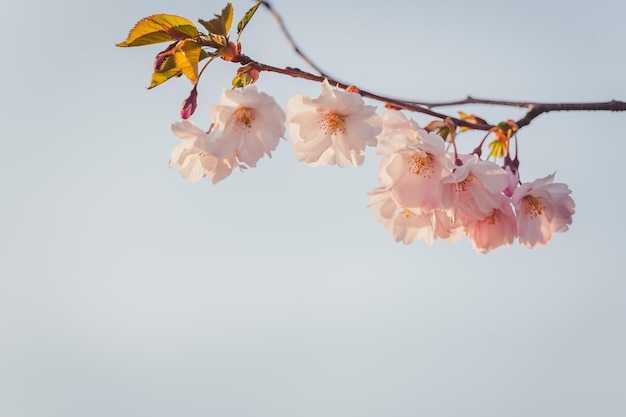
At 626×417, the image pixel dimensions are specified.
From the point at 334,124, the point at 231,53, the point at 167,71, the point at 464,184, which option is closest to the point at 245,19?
the point at 231,53

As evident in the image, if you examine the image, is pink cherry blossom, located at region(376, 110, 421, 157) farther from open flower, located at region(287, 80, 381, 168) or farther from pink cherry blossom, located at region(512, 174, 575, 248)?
pink cherry blossom, located at region(512, 174, 575, 248)

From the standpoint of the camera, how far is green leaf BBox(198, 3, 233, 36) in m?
1.60

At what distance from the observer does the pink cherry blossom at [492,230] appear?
6.19 feet

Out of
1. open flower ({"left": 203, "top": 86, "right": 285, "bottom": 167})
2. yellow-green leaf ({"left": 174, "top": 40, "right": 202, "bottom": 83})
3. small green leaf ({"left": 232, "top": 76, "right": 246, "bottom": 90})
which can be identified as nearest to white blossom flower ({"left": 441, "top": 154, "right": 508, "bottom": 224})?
open flower ({"left": 203, "top": 86, "right": 285, "bottom": 167})

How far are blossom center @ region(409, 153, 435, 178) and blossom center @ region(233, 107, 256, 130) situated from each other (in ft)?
1.53

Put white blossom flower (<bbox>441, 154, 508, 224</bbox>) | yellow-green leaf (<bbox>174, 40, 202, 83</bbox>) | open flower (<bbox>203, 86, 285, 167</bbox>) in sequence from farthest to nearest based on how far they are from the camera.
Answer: white blossom flower (<bbox>441, 154, 508, 224</bbox>)
yellow-green leaf (<bbox>174, 40, 202, 83</bbox>)
open flower (<bbox>203, 86, 285, 167</bbox>)

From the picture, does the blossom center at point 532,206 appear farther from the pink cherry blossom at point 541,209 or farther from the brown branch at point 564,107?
the brown branch at point 564,107

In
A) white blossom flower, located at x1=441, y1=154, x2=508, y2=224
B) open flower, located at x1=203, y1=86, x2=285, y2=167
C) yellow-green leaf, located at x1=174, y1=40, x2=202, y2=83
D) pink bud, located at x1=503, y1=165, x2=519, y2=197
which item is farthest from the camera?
pink bud, located at x1=503, y1=165, x2=519, y2=197

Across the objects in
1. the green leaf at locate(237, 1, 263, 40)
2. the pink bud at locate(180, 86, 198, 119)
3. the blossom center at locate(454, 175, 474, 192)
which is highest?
the green leaf at locate(237, 1, 263, 40)

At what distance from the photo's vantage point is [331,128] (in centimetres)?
179

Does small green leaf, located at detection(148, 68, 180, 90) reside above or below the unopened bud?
below

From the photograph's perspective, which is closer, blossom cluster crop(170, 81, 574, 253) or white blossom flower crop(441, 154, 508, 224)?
blossom cluster crop(170, 81, 574, 253)

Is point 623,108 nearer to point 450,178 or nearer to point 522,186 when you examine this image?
point 522,186

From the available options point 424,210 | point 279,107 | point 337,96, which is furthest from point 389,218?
point 279,107
